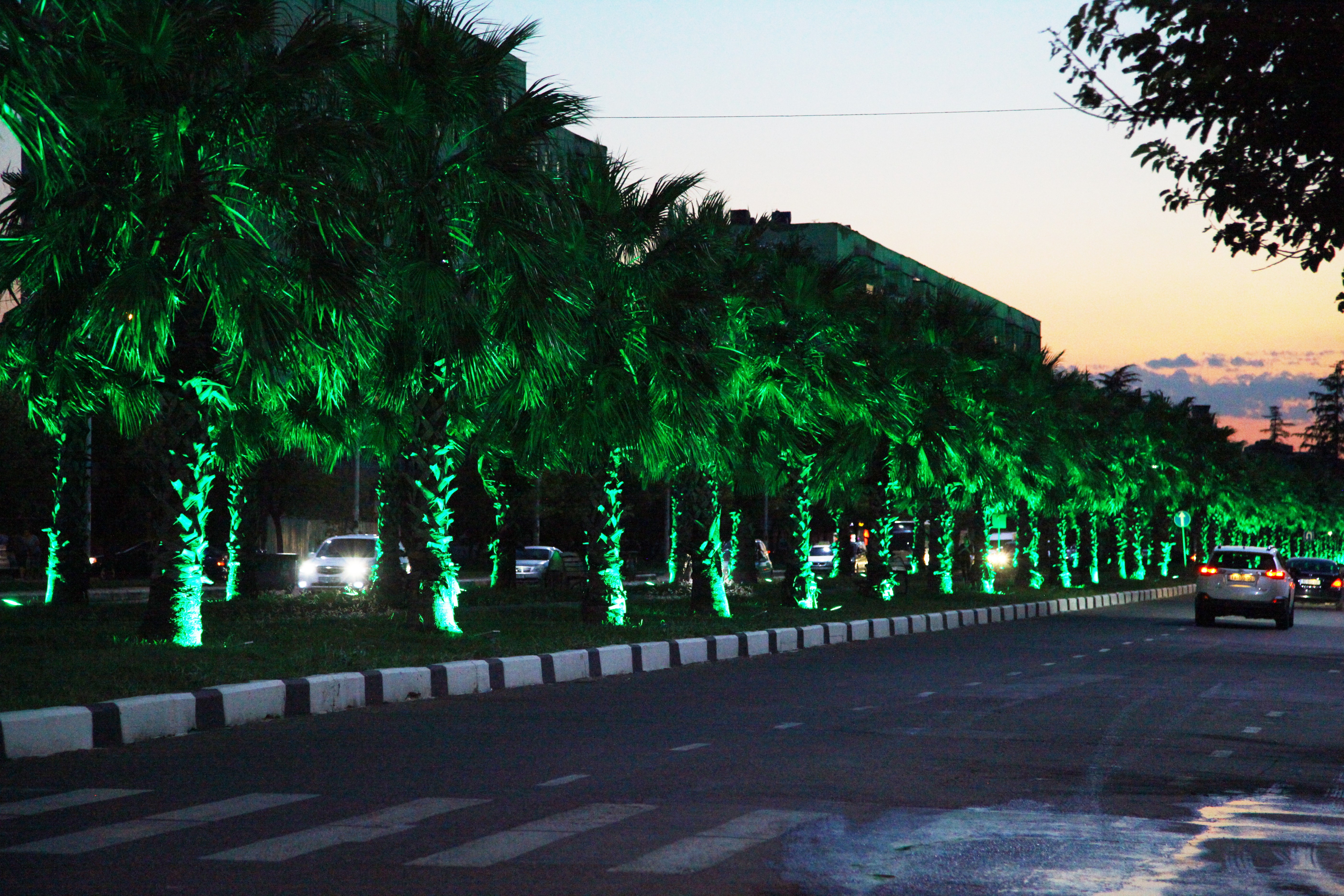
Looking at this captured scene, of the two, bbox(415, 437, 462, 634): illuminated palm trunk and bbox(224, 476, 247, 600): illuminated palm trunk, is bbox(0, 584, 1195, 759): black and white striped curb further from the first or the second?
bbox(224, 476, 247, 600): illuminated palm trunk

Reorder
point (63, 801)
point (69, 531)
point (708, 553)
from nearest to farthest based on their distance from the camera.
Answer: point (63, 801), point (69, 531), point (708, 553)

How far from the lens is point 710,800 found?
8414mm

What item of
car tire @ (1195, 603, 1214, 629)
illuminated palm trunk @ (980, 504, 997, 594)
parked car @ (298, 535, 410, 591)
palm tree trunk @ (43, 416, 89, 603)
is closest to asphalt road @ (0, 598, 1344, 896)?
palm tree trunk @ (43, 416, 89, 603)

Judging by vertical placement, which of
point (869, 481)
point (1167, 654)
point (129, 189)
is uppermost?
point (129, 189)

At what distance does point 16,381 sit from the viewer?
19609 mm

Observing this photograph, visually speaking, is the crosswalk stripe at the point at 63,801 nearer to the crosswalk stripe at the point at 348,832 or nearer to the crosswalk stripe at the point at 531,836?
the crosswalk stripe at the point at 348,832

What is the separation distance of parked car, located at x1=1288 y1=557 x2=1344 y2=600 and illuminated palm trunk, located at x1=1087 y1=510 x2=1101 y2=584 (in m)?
14.0

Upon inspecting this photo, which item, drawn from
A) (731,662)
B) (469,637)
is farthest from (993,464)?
(469,637)

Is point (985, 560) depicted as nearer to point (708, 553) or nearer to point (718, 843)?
point (708, 553)

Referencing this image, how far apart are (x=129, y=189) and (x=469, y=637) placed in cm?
669

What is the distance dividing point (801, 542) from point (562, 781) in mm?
23614

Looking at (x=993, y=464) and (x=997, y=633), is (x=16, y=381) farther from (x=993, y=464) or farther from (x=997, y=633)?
(x=993, y=464)

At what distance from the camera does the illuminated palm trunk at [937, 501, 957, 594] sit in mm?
41562

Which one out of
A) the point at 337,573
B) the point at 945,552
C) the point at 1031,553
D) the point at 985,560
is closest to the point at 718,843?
the point at 337,573
